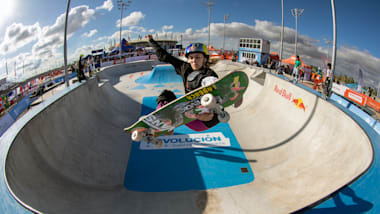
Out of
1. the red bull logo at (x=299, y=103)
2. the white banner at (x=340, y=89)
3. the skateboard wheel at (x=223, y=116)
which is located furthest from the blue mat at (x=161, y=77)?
the skateboard wheel at (x=223, y=116)

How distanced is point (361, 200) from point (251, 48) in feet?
103

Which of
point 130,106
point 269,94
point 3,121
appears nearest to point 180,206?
point 3,121

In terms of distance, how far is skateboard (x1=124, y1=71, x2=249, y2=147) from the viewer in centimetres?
403

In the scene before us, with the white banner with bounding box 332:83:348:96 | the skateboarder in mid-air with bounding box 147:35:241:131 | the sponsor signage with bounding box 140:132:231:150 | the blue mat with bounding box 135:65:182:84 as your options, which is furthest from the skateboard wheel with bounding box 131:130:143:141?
the blue mat with bounding box 135:65:182:84

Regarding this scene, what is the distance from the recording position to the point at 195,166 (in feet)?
24.0

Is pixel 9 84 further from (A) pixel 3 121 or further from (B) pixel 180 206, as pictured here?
(B) pixel 180 206

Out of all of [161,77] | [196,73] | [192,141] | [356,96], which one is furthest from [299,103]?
[161,77]

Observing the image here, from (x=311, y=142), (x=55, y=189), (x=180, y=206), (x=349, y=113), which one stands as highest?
(x=349, y=113)

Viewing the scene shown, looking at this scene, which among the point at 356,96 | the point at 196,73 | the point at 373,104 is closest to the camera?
the point at 196,73

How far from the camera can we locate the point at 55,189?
445cm

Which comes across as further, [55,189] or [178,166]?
[178,166]

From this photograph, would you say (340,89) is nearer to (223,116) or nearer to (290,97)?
(290,97)

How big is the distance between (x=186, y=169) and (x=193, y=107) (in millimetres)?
3737

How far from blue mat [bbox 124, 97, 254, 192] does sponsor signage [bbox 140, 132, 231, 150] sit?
0.26m
